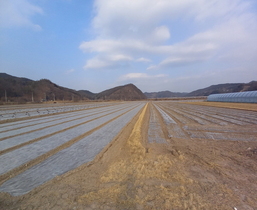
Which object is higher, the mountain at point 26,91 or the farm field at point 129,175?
the mountain at point 26,91

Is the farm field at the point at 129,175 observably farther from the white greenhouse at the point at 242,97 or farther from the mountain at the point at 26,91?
the mountain at the point at 26,91

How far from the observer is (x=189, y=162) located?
515 centimetres

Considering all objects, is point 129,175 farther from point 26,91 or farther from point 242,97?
point 26,91

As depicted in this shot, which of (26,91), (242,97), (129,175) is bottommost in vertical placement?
(129,175)

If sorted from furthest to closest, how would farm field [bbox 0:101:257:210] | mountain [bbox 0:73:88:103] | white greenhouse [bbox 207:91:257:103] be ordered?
mountain [bbox 0:73:88:103]
white greenhouse [bbox 207:91:257:103]
farm field [bbox 0:101:257:210]

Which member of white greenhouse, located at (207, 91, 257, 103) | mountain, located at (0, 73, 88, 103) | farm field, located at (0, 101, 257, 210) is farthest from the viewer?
mountain, located at (0, 73, 88, 103)

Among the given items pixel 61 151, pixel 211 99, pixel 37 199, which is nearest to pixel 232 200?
pixel 37 199

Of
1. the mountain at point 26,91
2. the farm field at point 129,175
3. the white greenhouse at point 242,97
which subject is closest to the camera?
the farm field at point 129,175

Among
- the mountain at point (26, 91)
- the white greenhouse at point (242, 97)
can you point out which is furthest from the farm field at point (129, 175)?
the mountain at point (26, 91)

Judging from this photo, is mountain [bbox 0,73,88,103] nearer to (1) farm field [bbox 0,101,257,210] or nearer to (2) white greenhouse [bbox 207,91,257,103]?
(2) white greenhouse [bbox 207,91,257,103]

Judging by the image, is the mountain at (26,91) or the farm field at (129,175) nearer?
the farm field at (129,175)

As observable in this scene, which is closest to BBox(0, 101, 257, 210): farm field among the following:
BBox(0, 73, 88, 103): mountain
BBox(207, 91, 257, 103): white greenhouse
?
BBox(207, 91, 257, 103): white greenhouse

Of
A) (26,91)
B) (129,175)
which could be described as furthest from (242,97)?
(26,91)

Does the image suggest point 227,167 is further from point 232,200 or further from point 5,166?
point 5,166
